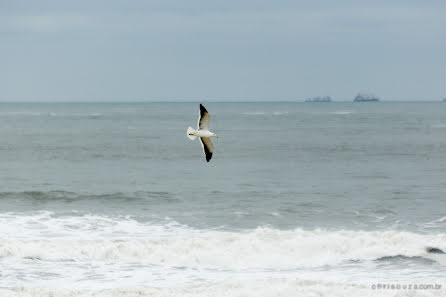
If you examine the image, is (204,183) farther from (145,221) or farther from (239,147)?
(239,147)

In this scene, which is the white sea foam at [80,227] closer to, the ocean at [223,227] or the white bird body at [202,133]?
the ocean at [223,227]

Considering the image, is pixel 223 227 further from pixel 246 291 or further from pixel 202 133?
pixel 202 133

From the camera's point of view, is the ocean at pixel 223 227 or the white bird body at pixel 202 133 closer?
the white bird body at pixel 202 133

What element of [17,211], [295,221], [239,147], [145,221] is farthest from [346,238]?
[239,147]

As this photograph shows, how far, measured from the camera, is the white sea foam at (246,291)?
1836 cm

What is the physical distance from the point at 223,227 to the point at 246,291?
A: 935cm

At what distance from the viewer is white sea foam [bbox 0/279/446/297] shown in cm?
1836

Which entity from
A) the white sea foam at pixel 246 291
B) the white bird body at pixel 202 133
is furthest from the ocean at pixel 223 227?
the white bird body at pixel 202 133

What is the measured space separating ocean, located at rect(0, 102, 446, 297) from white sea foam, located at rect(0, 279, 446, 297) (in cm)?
5

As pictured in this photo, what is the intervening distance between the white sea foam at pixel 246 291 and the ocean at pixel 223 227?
5 centimetres

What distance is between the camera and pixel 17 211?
3162 centimetres

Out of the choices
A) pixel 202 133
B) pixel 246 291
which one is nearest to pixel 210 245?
pixel 246 291

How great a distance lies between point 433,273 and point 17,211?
19.8m

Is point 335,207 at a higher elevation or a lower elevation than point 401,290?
higher
